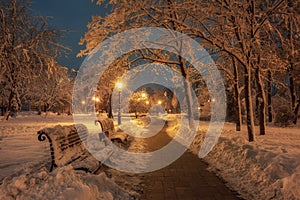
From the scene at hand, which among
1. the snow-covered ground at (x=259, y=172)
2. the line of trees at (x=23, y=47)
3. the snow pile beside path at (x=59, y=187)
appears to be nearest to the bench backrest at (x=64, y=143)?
the snow pile beside path at (x=59, y=187)

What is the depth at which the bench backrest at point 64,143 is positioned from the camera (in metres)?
6.34

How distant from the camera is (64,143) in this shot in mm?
7055

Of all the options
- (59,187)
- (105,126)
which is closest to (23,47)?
(105,126)

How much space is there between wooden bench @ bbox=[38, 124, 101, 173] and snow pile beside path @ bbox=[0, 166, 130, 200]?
46.0 inches

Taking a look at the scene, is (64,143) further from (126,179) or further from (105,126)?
(105,126)

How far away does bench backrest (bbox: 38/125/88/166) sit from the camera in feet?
20.8

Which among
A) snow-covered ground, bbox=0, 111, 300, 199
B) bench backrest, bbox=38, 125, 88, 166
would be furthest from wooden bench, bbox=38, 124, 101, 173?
snow-covered ground, bbox=0, 111, 300, 199

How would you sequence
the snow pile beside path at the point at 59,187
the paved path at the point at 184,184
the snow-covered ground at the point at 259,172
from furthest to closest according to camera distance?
1. the paved path at the point at 184,184
2. the snow-covered ground at the point at 259,172
3. the snow pile beside path at the point at 59,187

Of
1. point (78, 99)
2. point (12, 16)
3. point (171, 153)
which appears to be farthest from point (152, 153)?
point (78, 99)

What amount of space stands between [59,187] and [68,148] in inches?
119

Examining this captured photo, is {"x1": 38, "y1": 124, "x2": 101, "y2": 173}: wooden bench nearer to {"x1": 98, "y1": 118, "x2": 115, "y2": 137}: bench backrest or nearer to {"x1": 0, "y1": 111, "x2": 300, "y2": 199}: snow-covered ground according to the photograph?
{"x1": 0, "y1": 111, "x2": 300, "y2": 199}: snow-covered ground

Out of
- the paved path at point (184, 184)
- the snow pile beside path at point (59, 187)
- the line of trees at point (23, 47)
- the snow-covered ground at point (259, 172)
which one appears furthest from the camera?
the line of trees at point (23, 47)

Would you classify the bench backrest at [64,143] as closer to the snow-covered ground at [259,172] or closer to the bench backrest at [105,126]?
the bench backrest at [105,126]

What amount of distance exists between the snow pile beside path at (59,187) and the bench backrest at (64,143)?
1248 millimetres
